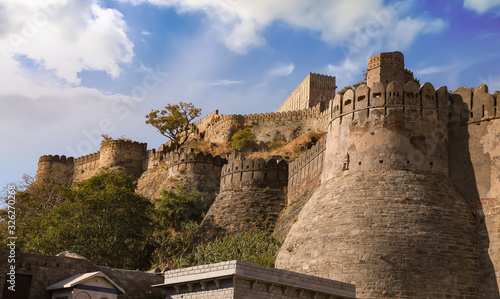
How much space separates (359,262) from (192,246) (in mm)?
17049

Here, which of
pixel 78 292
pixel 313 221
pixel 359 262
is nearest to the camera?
pixel 78 292

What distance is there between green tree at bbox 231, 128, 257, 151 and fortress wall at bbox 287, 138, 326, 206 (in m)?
22.1

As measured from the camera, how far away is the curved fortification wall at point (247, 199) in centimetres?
3984

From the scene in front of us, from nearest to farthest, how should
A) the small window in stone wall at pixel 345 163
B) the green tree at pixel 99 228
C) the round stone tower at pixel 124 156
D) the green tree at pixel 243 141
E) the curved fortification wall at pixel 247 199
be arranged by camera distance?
the small window in stone wall at pixel 345 163
the green tree at pixel 99 228
the curved fortification wall at pixel 247 199
the green tree at pixel 243 141
the round stone tower at pixel 124 156

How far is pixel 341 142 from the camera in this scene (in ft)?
96.8

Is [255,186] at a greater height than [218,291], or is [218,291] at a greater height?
[255,186]

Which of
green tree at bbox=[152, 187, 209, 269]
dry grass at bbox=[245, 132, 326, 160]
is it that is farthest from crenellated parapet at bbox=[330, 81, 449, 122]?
dry grass at bbox=[245, 132, 326, 160]

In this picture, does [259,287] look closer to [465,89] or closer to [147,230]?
[465,89]

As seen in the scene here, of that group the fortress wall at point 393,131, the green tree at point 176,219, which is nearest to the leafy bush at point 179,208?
the green tree at point 176,219

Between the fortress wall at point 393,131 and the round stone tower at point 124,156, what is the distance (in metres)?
39.6

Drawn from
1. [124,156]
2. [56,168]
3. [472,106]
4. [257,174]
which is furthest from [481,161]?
[56,168]

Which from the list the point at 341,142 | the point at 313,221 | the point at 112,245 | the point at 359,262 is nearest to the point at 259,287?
the point at 359,262

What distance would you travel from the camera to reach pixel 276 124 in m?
66.2

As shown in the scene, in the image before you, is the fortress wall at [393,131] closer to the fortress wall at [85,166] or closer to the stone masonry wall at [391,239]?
the stone masonry wall at [391,239]
